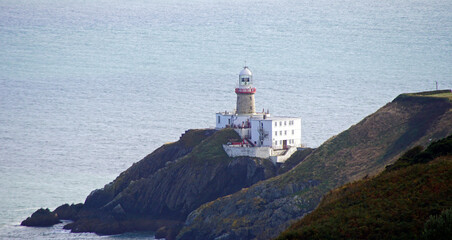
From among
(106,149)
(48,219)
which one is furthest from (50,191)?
(106,149)

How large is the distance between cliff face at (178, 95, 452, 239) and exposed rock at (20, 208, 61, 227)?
59.6ft

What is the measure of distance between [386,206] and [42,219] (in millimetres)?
61261

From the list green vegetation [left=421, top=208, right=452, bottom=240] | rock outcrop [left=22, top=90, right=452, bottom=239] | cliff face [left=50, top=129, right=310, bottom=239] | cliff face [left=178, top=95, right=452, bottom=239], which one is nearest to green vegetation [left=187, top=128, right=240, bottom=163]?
cliff face [left=50, top=129, right=310, bottom=239]

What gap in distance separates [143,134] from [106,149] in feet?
56.2

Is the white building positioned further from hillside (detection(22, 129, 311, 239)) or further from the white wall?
hillside (detection(22, 129, 311, 239))

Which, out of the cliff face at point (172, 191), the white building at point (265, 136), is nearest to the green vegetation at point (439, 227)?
the cliff face at point (172, 191)

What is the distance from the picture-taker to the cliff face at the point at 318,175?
92.8 metres

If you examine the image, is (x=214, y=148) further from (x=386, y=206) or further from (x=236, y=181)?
(x=386, y=206)

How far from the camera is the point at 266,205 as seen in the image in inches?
3743

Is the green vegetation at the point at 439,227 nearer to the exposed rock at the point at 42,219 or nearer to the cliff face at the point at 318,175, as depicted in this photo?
the cliff face at the point at 318,175

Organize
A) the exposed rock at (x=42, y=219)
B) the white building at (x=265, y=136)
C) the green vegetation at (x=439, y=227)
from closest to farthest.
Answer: the green vegetation at (x=439, y=227) → the white building at (x=265, y=136) → the exposed rock at (x=42, y=219)

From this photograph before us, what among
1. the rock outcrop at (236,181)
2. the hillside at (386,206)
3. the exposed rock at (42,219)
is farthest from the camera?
the exposed rock at (42,219)

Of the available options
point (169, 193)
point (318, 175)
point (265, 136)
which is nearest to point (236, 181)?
point (265, 136)

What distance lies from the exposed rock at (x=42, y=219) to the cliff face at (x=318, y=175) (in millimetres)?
18161
